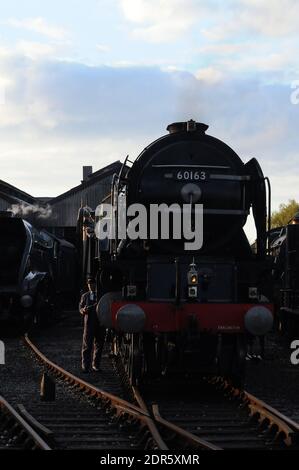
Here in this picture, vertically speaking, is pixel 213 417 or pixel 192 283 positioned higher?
pixel 192 283

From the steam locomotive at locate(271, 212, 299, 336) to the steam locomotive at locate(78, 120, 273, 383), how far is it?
5.10 meters

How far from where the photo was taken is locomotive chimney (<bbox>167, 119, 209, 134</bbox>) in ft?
32.5

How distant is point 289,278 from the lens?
1563 centimetres

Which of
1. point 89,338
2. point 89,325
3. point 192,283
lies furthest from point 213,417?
point 89,325

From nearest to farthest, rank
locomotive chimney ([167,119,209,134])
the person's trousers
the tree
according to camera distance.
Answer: locomotive chimney ([167,119,209,134]) → the person's trousers → the tree

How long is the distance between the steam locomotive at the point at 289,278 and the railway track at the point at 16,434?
8.06 metres

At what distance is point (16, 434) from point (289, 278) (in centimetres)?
956

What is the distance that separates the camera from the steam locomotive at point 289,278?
15398mm

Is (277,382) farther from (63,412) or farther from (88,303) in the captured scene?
(63,412)

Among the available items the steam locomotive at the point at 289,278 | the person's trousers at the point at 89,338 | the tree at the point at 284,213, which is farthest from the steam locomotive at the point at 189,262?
the tree at the point at 284,213

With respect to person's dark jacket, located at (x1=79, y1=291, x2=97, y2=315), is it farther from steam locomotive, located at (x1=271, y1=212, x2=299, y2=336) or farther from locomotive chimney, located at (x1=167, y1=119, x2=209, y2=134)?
steam locomotive, located at (x1=271, y1=212, x2=299, y2=336)

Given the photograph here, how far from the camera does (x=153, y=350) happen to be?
9.67 meters

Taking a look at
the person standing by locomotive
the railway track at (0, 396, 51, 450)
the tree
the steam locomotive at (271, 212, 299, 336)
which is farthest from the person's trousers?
the tree
